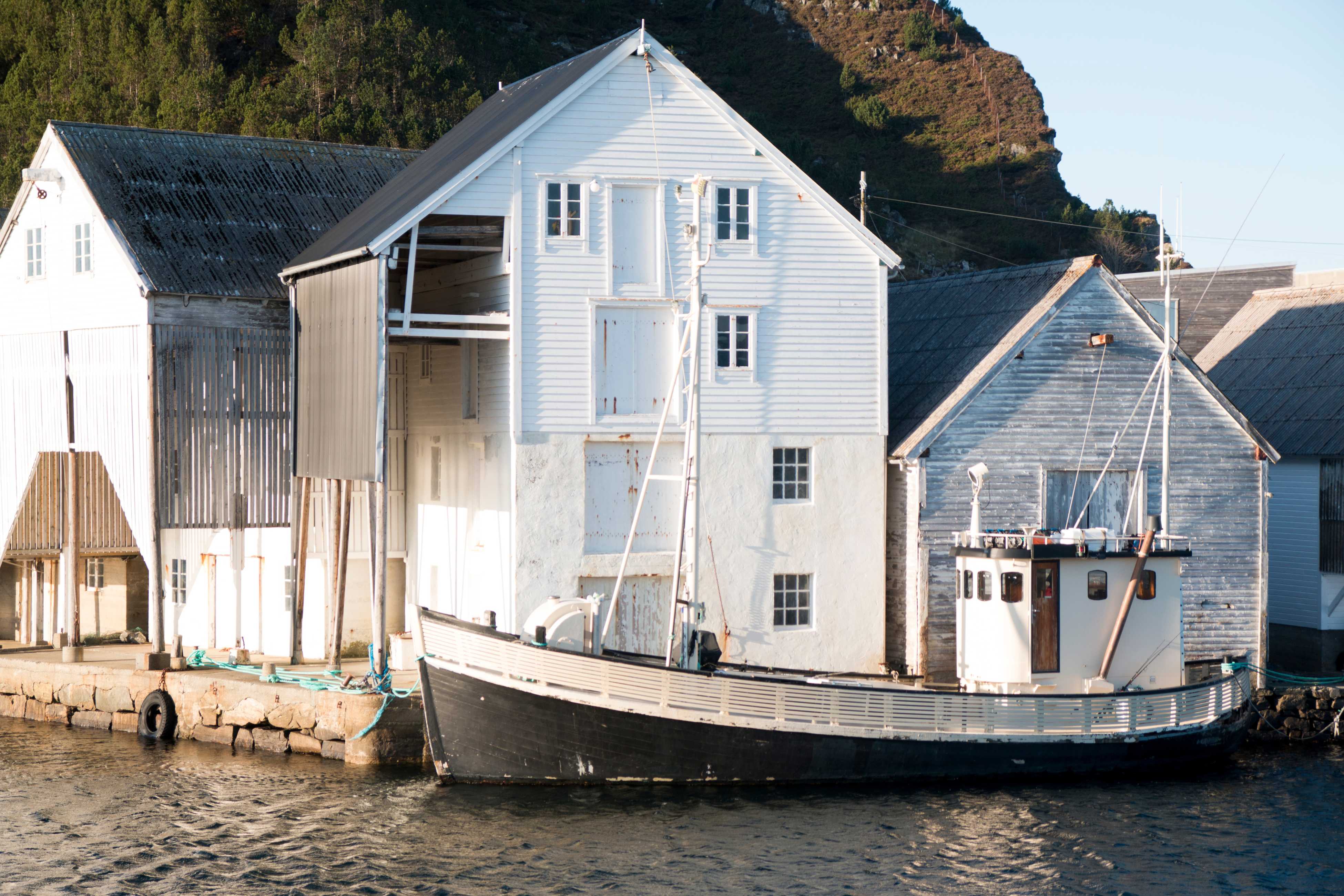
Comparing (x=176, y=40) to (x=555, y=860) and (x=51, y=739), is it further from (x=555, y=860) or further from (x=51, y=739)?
(x=555, y=860)

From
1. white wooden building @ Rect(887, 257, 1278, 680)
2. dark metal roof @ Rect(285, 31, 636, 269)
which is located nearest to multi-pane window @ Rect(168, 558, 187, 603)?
dark metal roof @ Rect(285, 31, 636, 269)

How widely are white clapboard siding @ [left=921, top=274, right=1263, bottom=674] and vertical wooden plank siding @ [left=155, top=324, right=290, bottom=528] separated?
1164 centimetres

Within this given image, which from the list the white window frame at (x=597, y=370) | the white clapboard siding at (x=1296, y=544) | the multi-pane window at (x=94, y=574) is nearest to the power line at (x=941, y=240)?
A: the white clapboard siding at (x=1296, y=544)

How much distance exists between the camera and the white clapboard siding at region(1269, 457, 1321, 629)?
98.5 feet

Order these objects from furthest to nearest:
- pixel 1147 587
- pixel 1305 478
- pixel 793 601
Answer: pixel 1305 478 < pixel 793 601 < pixel 1147 587

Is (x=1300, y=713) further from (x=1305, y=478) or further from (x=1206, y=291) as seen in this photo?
(x=1206, y=291)

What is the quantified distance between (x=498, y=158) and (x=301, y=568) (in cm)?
819

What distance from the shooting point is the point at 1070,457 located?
26.0m

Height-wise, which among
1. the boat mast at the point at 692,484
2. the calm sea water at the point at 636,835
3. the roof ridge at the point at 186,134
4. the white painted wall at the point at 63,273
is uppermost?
the roof ridge at the point at 186,134

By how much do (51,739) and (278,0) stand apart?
45.8 metres

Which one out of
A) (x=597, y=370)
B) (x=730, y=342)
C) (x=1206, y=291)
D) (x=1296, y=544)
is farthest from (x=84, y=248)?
(x=1206, y=291)

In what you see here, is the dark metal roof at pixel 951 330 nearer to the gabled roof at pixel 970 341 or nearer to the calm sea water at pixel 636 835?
the gabled roof at pixel 970 341

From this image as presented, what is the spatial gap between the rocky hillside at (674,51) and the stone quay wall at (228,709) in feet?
83.5

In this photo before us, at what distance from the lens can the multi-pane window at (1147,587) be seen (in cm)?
2312
